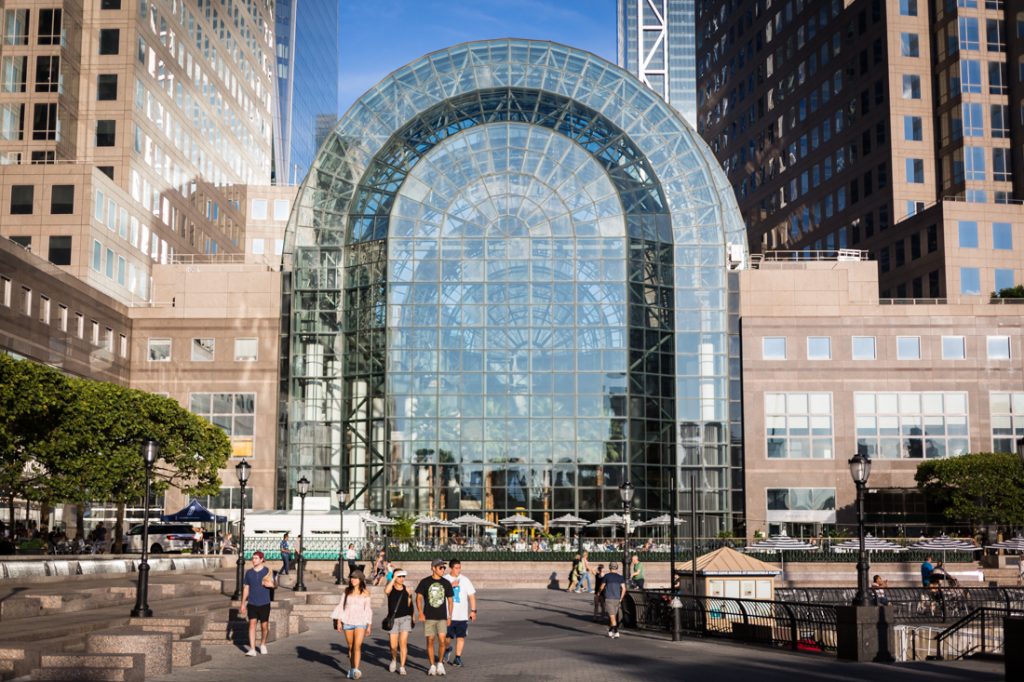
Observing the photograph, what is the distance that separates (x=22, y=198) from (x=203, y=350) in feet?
57.0

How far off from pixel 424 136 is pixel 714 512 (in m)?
30.6

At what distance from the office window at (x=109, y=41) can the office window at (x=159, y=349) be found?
2796 cm

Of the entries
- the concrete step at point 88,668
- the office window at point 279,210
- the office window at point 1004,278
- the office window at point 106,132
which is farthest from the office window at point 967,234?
the concrete step at point 88,668

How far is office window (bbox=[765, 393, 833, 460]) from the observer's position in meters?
78.9

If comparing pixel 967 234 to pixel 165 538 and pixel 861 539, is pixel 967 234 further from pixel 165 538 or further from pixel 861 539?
pixel 861 539

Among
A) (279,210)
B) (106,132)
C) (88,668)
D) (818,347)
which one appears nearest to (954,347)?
(818,347)

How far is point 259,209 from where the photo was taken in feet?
426

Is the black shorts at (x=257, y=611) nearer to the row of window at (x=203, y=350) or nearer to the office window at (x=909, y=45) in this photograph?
the row of window at (x=203, y=350)

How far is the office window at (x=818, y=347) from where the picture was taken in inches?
3137

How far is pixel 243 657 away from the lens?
26.4 m

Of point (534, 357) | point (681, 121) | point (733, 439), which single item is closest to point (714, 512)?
point (733, 439)

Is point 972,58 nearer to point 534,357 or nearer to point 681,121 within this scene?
point 681,121

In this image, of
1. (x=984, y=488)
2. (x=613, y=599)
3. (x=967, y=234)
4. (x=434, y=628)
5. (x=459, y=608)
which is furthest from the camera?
(x=967, y=234)

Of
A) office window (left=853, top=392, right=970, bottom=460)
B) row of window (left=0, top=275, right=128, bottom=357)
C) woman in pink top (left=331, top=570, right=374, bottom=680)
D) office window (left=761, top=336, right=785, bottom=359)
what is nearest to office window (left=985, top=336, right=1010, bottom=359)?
office window (left=853, top=392, right=970, bottom=460)
